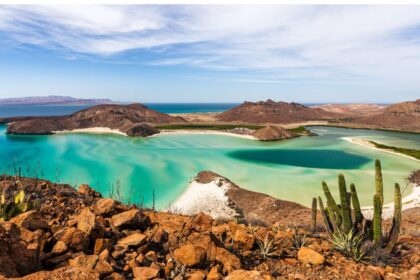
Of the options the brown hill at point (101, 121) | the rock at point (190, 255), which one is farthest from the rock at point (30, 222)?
the brown hill at point (101, 121)

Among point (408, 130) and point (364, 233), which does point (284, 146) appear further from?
point (408, 130)

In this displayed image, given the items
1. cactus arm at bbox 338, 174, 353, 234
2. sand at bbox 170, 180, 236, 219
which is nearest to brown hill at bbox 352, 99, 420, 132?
sand at bbox 170, 180, 236, 219

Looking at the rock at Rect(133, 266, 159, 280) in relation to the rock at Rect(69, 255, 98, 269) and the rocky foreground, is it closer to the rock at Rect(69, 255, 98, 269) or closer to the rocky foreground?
the rocky foreground

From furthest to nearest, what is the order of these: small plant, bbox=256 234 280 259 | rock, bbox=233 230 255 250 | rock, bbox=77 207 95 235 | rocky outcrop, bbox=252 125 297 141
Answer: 1. rocky outcrop, bbox=252 125 297 141
2. rock, bbox=233 230 255 250
3. small plant, bbox=256 234 280 259
4. rock, bbox=77 207 95 235

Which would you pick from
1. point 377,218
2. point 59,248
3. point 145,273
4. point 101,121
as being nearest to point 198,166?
point 377,218

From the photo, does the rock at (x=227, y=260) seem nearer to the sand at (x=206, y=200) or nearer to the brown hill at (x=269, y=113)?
the sand at (x=206, y=200)

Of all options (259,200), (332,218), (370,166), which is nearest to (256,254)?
(332,218)

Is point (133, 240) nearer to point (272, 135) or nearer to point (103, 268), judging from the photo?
point (103, 268)
